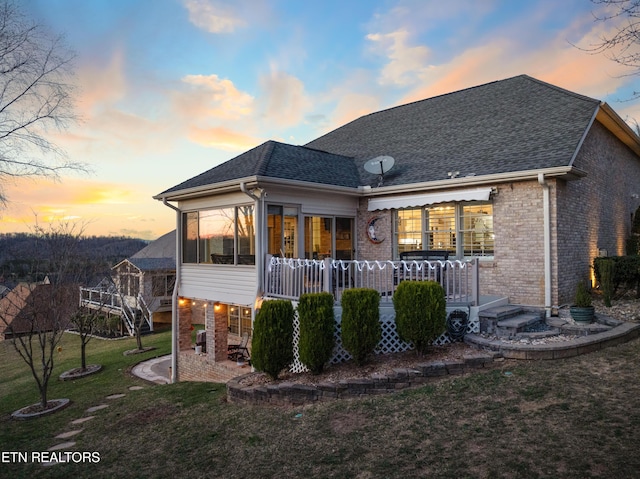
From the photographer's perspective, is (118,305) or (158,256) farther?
(158,256)

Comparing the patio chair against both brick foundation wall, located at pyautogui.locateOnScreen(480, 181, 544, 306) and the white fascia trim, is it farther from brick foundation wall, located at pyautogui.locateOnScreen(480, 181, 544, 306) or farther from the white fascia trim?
brick foundation wall, located at pyautogui.locateOnScreen(480, 181, 544, 306)

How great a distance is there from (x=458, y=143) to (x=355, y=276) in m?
6.16

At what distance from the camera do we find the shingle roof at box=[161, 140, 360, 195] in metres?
10.0

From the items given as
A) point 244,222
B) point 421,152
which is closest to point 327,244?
point 244,222

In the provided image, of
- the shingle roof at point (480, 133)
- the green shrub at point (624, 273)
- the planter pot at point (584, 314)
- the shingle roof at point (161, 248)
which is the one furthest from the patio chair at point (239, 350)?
the shingle roof at point (161, 248)

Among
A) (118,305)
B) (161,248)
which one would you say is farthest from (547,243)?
(161,248)

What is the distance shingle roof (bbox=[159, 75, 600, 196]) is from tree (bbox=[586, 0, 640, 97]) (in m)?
3.40

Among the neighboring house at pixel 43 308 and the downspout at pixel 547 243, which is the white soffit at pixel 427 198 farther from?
the neighboring house at pixel 43 308

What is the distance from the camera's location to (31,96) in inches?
271

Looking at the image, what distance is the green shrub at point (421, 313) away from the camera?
6738mm

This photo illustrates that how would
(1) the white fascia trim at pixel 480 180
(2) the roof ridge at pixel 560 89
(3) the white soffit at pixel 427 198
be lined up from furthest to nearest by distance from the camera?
(2) the roof ridge at pixel 560 89
(3) the white soffit at pixel 427 198
(1) the white fascia trim at pixel 480 180

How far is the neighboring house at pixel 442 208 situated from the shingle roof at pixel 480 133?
0.18 ft

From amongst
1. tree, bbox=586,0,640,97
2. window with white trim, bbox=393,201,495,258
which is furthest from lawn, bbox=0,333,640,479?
tree, bbox=586,0,640,97

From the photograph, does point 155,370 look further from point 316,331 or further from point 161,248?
point 161,248
